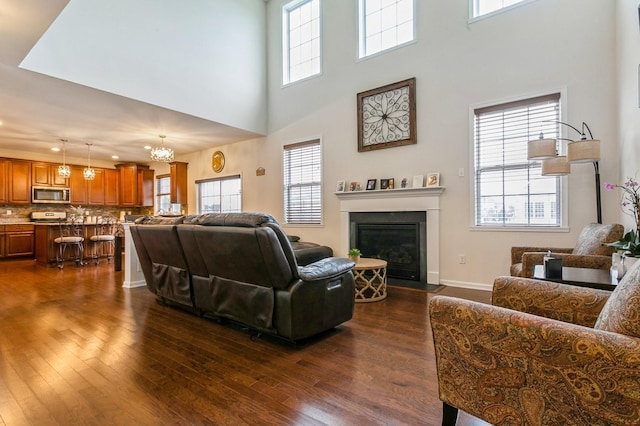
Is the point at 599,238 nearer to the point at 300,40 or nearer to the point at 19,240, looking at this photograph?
the point at 300,40

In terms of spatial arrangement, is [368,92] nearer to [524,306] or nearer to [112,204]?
[524,306]

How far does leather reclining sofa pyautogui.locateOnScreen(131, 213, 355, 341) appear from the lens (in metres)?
2.37

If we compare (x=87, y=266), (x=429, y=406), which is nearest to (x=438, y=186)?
(x=429, y=406)

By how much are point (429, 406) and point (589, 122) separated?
372cm

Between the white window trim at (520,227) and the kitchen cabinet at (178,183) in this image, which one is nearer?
the white window trim at (520,227)

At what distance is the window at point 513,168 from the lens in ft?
12.7

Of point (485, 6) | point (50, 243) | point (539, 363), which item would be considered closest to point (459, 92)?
point (485, 6)

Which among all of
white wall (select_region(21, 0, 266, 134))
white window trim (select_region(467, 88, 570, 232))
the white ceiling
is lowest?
white window trim (select_region(467, 88, 570, 232))

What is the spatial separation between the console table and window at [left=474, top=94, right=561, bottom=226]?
158cm

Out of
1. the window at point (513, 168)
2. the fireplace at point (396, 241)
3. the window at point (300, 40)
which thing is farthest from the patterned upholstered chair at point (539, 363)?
the window at point (300, 40)

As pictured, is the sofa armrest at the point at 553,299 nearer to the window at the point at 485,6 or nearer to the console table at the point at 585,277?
the console table at the point at 585,277

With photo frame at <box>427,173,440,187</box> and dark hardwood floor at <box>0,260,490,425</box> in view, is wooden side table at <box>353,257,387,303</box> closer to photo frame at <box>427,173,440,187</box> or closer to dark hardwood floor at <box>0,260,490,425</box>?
dark hardwood floor at <box>0,260,490,425</box>

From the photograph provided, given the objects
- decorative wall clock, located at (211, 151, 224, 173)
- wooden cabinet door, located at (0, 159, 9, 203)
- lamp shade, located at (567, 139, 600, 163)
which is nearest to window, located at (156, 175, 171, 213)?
decorative wall clock, located at (211, 151, 224, 173)

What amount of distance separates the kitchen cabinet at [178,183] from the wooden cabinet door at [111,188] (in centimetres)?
202
